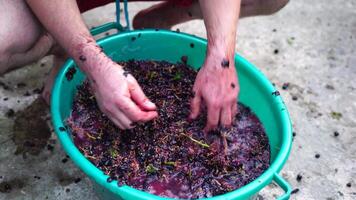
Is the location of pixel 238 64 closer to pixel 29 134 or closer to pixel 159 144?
pixel 159 144

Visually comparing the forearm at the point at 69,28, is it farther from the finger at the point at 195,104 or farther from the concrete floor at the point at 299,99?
the concrete floor at the point at 299,99

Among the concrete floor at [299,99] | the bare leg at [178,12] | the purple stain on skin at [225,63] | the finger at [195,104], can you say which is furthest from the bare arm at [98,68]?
the bare leg at [178,12]

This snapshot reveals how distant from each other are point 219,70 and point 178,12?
76 cm

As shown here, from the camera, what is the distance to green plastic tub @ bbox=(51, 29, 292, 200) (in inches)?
51.5

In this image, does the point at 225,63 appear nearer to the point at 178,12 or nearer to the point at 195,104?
the point at 195,104

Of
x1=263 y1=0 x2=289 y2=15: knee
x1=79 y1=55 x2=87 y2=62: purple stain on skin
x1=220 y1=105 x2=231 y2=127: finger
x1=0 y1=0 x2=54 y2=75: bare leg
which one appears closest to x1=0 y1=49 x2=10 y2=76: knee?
x1=0 y1=0 x2=54 y2=75: bare leg

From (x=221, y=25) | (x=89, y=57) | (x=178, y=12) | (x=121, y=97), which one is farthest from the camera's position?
(x=178, y=12)

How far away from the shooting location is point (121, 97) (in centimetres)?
127

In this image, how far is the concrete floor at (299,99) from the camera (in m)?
1.81

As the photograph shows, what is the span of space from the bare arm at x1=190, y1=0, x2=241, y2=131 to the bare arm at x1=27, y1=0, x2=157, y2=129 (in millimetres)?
176

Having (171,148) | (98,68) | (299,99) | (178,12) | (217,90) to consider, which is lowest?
(299,99)

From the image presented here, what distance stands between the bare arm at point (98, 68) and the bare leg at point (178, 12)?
0.72 m

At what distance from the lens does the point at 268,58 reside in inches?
93.5

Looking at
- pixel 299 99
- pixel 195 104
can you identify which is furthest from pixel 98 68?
pixel 299 99
